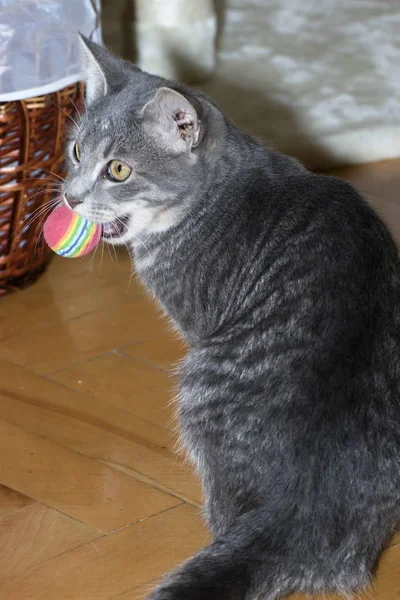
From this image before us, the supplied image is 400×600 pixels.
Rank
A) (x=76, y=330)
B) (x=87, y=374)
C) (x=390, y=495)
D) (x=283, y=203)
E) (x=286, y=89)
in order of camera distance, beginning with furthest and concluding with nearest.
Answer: (x=286, y=89)
(x=76, y=330)
(x=87, y=374)
(x=283, y=203)
(x=390, y=495)

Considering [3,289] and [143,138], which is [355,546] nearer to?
[143,138]

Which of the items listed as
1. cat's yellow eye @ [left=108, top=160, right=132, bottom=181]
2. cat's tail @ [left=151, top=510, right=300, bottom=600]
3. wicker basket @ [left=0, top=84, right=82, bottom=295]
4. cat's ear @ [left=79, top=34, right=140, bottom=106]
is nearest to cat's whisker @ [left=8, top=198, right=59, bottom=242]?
wicker basket @ [left=0, top=84, right=82, bottom=295]

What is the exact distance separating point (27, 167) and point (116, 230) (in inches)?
15.6

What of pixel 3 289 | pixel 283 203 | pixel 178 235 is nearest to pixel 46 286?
pixel 3 289

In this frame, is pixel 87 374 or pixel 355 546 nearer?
pixel 355 546

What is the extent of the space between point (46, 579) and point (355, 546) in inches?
15.8

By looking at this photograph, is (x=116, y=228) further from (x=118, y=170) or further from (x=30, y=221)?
(x=30, y=221)

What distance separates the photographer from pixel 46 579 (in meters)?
1.24

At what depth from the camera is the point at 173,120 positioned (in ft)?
4.42

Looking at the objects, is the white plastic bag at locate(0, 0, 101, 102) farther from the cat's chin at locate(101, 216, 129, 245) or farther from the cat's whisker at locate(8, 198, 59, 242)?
the cat's chin at locate(101, 216, 129, 245)

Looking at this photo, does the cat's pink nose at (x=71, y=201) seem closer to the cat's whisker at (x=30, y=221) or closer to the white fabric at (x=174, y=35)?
the cat's whisker at (x=30, y=221)

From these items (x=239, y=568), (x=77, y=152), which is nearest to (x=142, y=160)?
(x=77, y=152)

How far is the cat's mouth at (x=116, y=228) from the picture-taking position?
1450mm

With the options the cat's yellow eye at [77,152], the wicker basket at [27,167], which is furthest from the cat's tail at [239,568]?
the wicker basket at [27,167]
